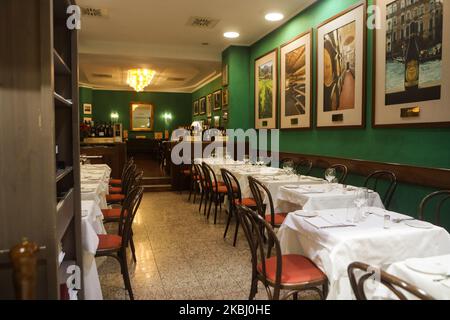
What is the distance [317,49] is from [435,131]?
95.3 inches

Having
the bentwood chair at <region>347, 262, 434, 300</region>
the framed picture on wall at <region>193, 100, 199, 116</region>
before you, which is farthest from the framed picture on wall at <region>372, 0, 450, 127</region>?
the framed picture on wall at <region>193, 100, 199, 116</region>

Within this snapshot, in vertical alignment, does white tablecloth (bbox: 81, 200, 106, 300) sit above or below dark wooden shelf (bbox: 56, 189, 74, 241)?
below

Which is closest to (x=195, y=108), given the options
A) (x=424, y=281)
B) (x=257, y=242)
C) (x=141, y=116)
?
(x=141, y=116)

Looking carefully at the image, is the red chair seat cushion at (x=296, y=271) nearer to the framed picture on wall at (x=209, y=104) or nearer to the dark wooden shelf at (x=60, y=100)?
the dark wooden shelf at (x=60, y=100)

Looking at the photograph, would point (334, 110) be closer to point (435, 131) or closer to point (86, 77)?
point (435, 131)

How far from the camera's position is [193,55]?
7918 millimetres

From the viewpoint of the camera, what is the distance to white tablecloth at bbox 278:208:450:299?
2.02 metres

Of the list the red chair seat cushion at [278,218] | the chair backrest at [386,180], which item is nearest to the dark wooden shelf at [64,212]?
the red chair seat cushion at [278,218]

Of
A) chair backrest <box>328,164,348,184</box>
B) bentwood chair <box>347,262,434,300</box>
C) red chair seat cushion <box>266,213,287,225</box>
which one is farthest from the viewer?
chair backrest <box>328,164,348,184</box>

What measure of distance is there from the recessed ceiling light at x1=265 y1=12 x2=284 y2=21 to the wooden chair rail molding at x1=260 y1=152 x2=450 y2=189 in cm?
253

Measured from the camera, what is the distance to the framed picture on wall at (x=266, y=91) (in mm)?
6622

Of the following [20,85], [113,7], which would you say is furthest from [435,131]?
[113,7]

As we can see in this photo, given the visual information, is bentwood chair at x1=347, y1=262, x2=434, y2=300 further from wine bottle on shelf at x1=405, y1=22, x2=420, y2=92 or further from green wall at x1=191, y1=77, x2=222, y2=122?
green wall at x1=191, y1=77, x2=222, y2=122

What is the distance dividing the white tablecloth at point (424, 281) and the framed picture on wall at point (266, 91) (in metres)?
5.13
